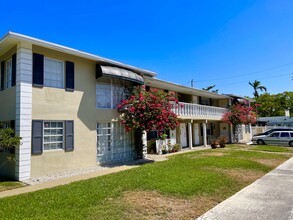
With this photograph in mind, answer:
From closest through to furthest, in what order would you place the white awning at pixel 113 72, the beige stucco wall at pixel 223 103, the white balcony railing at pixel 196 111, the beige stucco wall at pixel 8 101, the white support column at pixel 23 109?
the white support column at pixel 23 109
the beige stucco wall at pixel 8 101
the white awning at pixel 113 72
the white balcony railing at pixel 196 111
the beige stucco wall at pixel 223 103

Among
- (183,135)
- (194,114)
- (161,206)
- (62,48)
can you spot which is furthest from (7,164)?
(183,135)

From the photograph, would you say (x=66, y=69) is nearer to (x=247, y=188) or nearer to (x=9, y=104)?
(x=9, y=104)

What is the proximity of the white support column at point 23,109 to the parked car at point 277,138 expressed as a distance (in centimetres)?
2464

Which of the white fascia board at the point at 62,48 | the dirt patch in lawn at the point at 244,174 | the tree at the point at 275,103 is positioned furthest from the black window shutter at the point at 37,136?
the tree at the point at 275,103

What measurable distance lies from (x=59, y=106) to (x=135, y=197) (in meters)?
6.77

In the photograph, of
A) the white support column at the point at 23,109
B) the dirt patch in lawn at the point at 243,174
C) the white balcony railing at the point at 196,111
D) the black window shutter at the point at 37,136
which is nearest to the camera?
the dirt patch in lawn at the point at 243,174

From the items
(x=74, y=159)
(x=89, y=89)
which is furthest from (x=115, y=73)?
(x=74, y=159)

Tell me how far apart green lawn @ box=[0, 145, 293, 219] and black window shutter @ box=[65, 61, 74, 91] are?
537 cm

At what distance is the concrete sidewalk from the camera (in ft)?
17.9

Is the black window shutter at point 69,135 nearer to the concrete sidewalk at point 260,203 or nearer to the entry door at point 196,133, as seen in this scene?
the concrete sidewalk at point 260,203

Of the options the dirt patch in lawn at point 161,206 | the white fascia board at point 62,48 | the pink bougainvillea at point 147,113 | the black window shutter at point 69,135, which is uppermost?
the white fascia board at point 62,48

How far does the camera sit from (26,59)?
33.3 feet

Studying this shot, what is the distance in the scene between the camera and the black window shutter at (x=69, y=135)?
11391 millimetres

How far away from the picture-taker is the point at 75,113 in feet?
39.3
